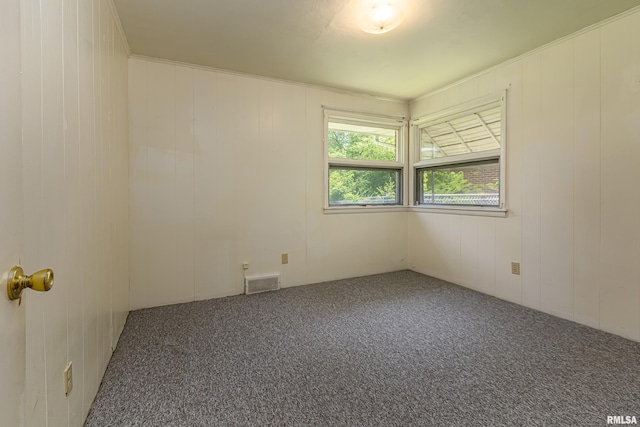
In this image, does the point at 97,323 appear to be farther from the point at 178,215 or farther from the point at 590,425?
the point at 590,425

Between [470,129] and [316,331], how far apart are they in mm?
2753

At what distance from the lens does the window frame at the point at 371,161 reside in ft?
11.9

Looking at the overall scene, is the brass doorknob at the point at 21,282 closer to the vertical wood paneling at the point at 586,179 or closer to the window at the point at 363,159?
the window at the point at 363,159

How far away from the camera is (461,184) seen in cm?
→ 353

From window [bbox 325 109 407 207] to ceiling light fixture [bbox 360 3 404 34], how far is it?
4.72ft

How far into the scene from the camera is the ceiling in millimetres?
2051

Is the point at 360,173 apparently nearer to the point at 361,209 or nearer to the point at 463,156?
the point at 361,209

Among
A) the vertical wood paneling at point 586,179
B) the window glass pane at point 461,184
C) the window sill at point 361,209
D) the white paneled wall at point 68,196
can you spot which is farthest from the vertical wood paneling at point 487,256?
the white paneled wall at point 68,196

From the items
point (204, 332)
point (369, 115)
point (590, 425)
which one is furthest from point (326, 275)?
point (590, 425)

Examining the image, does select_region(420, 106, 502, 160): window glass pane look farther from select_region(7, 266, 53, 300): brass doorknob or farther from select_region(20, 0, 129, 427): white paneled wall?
select_region(7, 266, 53, 300): brass doorknob

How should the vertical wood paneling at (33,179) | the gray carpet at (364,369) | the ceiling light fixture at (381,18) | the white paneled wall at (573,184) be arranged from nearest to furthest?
1. the vertical wood paneling at (33,179)
2. the gray carpet at (364,369)
3. the ceiling light fixture at (381,18)
4. the white paneled wall at (573,184)

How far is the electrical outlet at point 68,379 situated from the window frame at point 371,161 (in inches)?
107

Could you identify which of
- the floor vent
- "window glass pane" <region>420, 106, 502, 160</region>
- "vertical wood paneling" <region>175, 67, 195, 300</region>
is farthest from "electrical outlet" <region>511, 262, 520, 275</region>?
"vertical wood paneling" <region>175, 67, 195, 300</region>

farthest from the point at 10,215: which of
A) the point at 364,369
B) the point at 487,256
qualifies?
the point at 487,256
